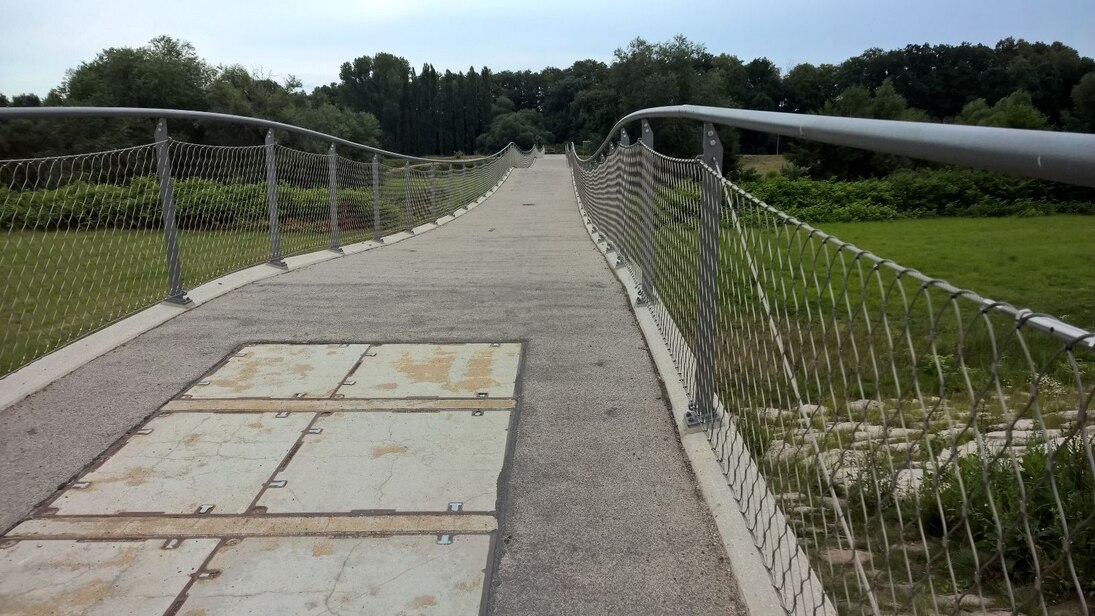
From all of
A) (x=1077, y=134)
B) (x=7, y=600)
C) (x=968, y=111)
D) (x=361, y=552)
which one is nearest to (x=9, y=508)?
(x=7, y=600)

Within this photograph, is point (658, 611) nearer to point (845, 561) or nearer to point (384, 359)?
point (845, 561)

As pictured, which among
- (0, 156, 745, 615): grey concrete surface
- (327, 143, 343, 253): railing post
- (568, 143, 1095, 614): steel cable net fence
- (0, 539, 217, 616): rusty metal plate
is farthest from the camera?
(327, 143, 343, 253): railing post

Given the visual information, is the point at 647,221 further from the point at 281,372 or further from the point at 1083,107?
the point at 1083,107

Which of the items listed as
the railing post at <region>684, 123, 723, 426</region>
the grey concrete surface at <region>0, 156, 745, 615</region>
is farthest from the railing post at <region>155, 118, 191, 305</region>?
the railing post at <region>684, 123, 723, 426</region>

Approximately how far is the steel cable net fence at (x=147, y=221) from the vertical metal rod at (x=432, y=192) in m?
4.11

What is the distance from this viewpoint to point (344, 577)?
2.36m

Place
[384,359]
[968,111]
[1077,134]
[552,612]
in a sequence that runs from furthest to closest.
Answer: [968,111] < [384,359] < [552,612] < [1077,134]

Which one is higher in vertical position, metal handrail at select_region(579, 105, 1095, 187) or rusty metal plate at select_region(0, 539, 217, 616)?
metal handrail at select_region(579, 105, 1095, 187)

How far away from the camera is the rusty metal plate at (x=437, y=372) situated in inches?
150

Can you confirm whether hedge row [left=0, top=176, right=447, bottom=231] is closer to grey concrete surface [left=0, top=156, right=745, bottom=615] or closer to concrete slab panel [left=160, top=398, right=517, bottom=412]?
grey concrete surface [left=0, top=156, right=745, bottom=615]

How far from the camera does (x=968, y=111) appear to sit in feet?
121

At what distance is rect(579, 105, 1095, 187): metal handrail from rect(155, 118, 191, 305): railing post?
164 inches

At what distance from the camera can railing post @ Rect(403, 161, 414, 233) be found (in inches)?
462

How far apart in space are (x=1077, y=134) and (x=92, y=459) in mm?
3126
